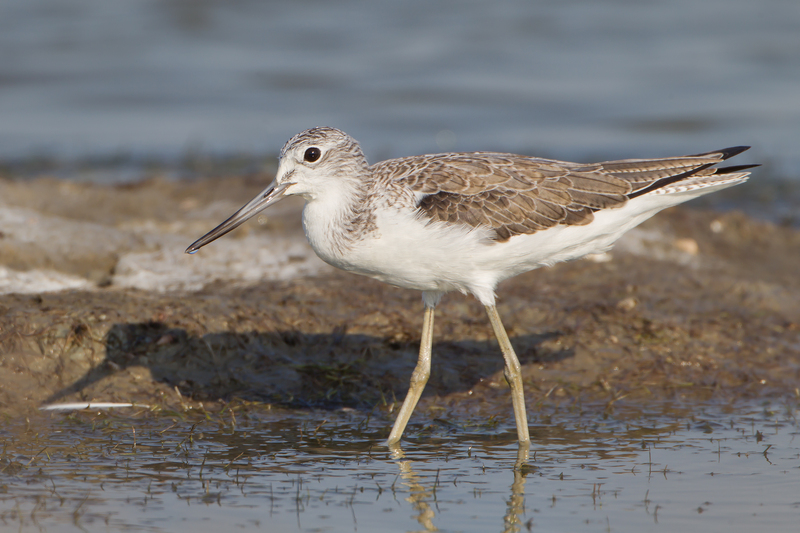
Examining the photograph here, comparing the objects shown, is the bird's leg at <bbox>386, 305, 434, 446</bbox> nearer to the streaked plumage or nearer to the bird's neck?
the streaked plumage

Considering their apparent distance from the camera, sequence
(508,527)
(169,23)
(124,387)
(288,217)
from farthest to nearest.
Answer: (169,23), (288,217), (124,387), (508,527)

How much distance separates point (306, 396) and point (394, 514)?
7.40ft

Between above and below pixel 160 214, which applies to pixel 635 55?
above

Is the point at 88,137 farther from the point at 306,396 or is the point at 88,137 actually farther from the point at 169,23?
the point at 306,396

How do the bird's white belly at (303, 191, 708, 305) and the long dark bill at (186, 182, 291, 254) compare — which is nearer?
the bird's white belly at (303, 191, 708, 305)

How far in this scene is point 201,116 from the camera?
19.9 metres

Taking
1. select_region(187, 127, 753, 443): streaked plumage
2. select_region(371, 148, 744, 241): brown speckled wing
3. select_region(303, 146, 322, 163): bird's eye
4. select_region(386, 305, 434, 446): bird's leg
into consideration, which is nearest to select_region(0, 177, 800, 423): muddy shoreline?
select_region(386, 305, 434, 446): bird's leg

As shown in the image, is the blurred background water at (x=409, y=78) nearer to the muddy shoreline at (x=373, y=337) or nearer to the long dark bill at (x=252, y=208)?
the muddy shoreline at (x=373, y=337)

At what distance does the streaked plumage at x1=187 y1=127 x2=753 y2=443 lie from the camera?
19.7 ft

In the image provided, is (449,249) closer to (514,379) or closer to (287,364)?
(514,379)

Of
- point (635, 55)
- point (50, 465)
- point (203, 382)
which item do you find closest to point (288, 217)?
point (203, 382)

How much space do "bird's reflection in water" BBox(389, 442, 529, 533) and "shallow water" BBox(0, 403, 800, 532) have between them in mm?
12

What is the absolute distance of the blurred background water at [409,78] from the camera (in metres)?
18.2

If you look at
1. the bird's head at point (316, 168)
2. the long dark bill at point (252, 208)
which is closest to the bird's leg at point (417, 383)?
the bird's head at point (316, 168)
